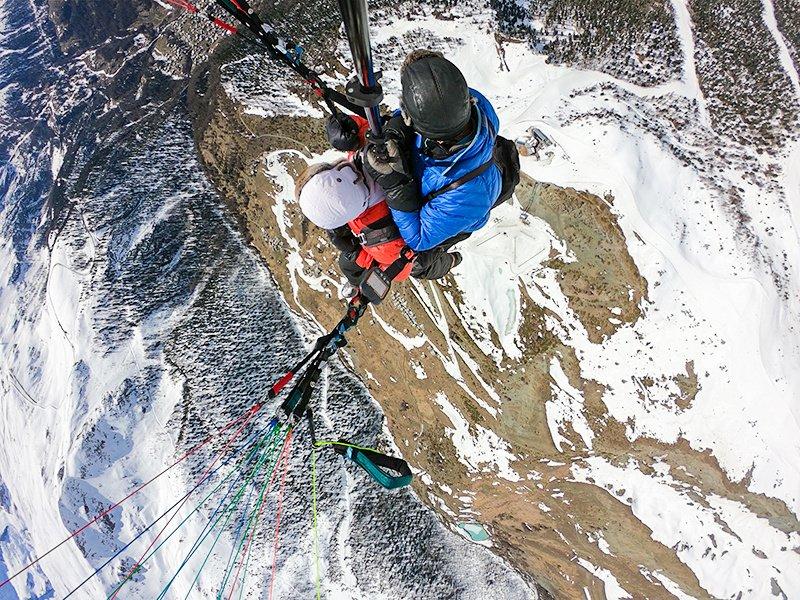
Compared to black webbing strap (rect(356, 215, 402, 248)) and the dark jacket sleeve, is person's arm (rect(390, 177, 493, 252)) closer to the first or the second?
black webbing strap (rect(356, 215, 402, 248))

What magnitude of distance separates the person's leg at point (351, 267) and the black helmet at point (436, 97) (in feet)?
6.98

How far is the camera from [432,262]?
5285 mm

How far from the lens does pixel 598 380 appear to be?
8641 millimetres

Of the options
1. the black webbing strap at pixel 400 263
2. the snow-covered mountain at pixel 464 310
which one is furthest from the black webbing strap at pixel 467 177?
the snow-covered mountain at pixel 464 310

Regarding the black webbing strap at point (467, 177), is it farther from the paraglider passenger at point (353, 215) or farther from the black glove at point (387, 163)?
the paraglider passenger at point (353, 215)

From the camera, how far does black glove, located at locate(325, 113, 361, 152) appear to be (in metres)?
3.69

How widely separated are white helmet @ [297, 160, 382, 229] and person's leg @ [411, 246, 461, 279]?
1352mm

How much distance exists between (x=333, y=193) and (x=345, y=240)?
1.33 metres

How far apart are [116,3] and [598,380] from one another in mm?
13960

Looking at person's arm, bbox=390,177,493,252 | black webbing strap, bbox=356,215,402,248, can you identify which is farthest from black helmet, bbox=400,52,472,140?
black webbing strap, bbox=356,215,402,248

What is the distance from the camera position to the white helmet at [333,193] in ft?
11.7

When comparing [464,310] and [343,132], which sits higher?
[343,132]

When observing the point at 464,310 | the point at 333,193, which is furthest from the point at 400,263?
the point at 464,310

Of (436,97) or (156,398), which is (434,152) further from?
(156,398)
